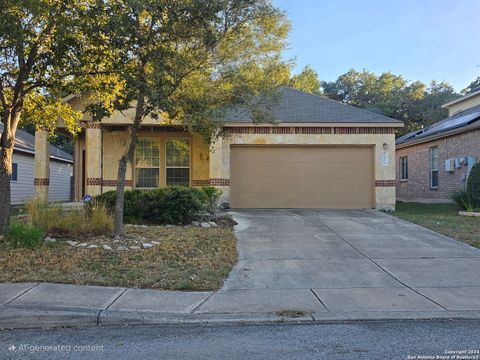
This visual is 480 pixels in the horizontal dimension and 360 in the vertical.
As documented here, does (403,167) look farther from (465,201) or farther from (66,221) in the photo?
(66,221)

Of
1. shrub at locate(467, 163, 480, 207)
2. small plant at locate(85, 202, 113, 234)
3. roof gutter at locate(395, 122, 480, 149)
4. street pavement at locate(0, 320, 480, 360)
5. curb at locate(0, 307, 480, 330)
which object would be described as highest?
roof gutter at locate(395, 122, 480, 149)

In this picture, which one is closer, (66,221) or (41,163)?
(66,221)

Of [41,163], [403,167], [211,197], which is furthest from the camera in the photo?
[403,167]

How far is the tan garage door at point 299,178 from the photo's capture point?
1647 centimetres

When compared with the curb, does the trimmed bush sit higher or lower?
higher

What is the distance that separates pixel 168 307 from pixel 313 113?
12316 mm

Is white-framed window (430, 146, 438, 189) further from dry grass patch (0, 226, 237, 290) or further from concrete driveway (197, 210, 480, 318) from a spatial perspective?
dry grass patch (0, 226, 237, 290)

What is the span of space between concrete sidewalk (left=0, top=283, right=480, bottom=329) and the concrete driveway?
0.04 metres

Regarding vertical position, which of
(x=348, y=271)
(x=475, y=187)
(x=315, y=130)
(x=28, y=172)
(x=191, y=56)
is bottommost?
(x=348, y=271)

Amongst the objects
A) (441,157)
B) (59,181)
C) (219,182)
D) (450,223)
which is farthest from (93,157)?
(441,157)

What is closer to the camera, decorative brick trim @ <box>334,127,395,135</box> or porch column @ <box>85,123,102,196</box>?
porch column @ <box>85,123,102,196</box>

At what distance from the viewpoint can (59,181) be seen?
28.8 m

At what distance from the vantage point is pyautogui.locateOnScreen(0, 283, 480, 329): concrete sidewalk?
5508mm

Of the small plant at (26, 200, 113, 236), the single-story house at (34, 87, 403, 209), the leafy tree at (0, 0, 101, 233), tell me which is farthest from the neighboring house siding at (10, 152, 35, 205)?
the leafy tree at (0, 0, 101, 233)
